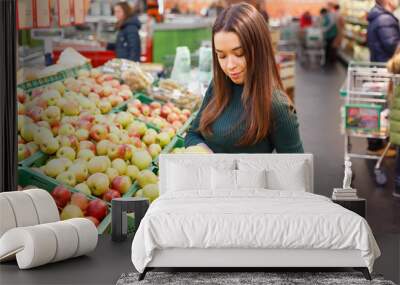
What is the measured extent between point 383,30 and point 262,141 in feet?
12.8

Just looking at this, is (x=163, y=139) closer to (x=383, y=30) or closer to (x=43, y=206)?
(x=43, y=206)

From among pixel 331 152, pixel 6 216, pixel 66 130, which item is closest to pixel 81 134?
pixel 66 130

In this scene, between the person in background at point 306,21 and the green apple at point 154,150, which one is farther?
the person in background at point 306,21

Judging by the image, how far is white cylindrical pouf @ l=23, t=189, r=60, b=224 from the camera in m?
6.83

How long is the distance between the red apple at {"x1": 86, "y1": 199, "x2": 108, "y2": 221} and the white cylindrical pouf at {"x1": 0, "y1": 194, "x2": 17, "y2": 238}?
1102 millimetres

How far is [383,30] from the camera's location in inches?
420

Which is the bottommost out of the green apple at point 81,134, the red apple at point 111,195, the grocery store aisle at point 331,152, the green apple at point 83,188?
the grocery store aisle at point 331,152

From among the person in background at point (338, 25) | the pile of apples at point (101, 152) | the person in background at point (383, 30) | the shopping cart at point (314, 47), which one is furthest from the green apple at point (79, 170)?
the shopping cart at point (314, 47)

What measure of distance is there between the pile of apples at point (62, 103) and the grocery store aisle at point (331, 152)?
7.38ft

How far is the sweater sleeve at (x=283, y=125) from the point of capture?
283 inches

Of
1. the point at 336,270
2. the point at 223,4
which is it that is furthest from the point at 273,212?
the point at 223,4

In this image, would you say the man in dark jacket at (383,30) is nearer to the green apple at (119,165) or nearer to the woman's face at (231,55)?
the woman's face at (231,55)

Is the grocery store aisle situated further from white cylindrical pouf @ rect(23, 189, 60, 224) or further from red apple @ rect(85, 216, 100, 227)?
white cylindrical pouf @ rect(23, 189, 60, 224)

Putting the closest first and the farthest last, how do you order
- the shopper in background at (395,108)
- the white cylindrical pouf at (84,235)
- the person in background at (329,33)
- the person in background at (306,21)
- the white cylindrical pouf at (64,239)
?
the white cylindrical pouf at (64,239) → the white cylindrical pouf at (84,235) → the shopper in background at (395,108) → the person in background at (329,33) → the person in background at (306,21)
